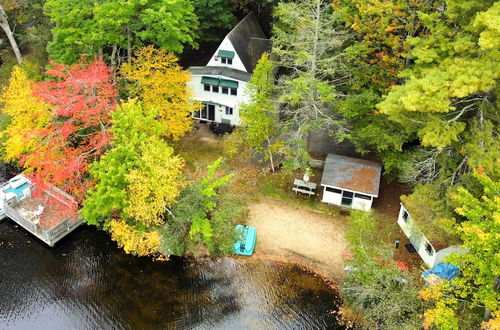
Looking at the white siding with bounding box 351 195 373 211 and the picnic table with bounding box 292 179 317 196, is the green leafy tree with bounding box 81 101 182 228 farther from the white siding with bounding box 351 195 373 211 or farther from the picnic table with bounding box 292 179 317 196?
the white siding with bounding box 351 195 373 211

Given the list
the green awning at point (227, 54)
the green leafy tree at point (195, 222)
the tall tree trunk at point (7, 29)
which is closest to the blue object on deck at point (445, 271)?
the green leafy tree at point (195, 222)

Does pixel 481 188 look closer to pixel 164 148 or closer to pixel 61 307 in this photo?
pixel 164 148

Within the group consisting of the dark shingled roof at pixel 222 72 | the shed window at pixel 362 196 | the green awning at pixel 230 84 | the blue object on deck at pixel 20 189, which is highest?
the dark shingled roof at pixel 222 72

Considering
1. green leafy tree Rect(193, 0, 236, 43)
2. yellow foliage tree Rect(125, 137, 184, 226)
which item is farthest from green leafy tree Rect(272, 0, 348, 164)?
green leafy tree Rect(193, 0, 236, 43)

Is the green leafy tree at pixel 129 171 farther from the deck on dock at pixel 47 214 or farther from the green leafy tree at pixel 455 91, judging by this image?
the green leafy tree at pixel 455 91

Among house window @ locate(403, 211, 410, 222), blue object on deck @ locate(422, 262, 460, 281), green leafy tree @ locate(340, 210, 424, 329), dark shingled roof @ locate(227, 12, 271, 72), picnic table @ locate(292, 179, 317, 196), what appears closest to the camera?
green leafy tree @ locate(340, 210, 424, 329)

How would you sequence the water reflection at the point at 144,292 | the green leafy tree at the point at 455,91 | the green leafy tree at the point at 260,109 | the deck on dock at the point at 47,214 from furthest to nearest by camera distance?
the green leafy tree at the point at 260,109 < the deck on dock at the point at 47,214 < the water reflection at the point at 144,292 < the green leafy tree at the point at 455,91

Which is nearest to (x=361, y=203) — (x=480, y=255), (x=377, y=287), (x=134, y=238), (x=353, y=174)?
(x=353, y=174)
